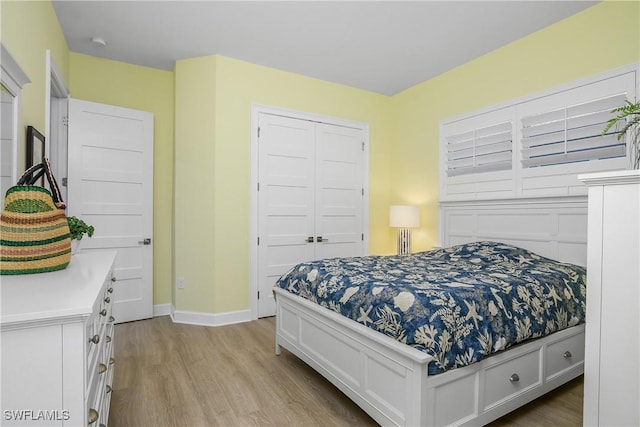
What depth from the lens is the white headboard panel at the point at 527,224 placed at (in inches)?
109

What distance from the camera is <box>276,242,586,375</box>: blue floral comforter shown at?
5.17 ft

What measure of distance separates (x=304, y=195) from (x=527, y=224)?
231cm

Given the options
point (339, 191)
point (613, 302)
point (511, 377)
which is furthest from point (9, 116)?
point (339, 191)

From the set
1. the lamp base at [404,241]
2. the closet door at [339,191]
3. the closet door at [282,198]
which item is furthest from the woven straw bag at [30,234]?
the lamp base at [404,241]

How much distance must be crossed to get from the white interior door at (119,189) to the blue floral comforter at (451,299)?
73.5 inches

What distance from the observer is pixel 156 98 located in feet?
12.7

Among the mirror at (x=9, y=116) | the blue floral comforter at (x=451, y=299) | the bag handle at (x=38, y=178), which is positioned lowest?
the blue floral comforter at (x=451, y=299)

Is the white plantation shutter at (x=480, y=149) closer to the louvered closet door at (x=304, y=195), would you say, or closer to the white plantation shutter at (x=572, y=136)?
the white plantation shutter at (x=572, y=136)

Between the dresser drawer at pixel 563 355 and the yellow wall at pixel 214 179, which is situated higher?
the yellow wall at pixel 214 179

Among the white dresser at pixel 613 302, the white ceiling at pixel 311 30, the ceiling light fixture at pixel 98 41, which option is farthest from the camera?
the ceiling light fixture at pixel 98 41

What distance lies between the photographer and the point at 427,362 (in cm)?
146

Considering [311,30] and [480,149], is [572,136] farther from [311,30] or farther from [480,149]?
[311,30]

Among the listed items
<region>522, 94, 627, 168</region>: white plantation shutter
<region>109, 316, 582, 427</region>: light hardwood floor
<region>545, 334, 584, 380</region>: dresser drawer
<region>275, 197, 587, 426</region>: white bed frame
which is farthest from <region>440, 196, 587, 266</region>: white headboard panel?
<region>109, 316, 582, 427</region>: light hardwood floor

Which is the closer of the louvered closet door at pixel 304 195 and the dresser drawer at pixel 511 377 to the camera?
the dresser drawer at pixel 511 377
